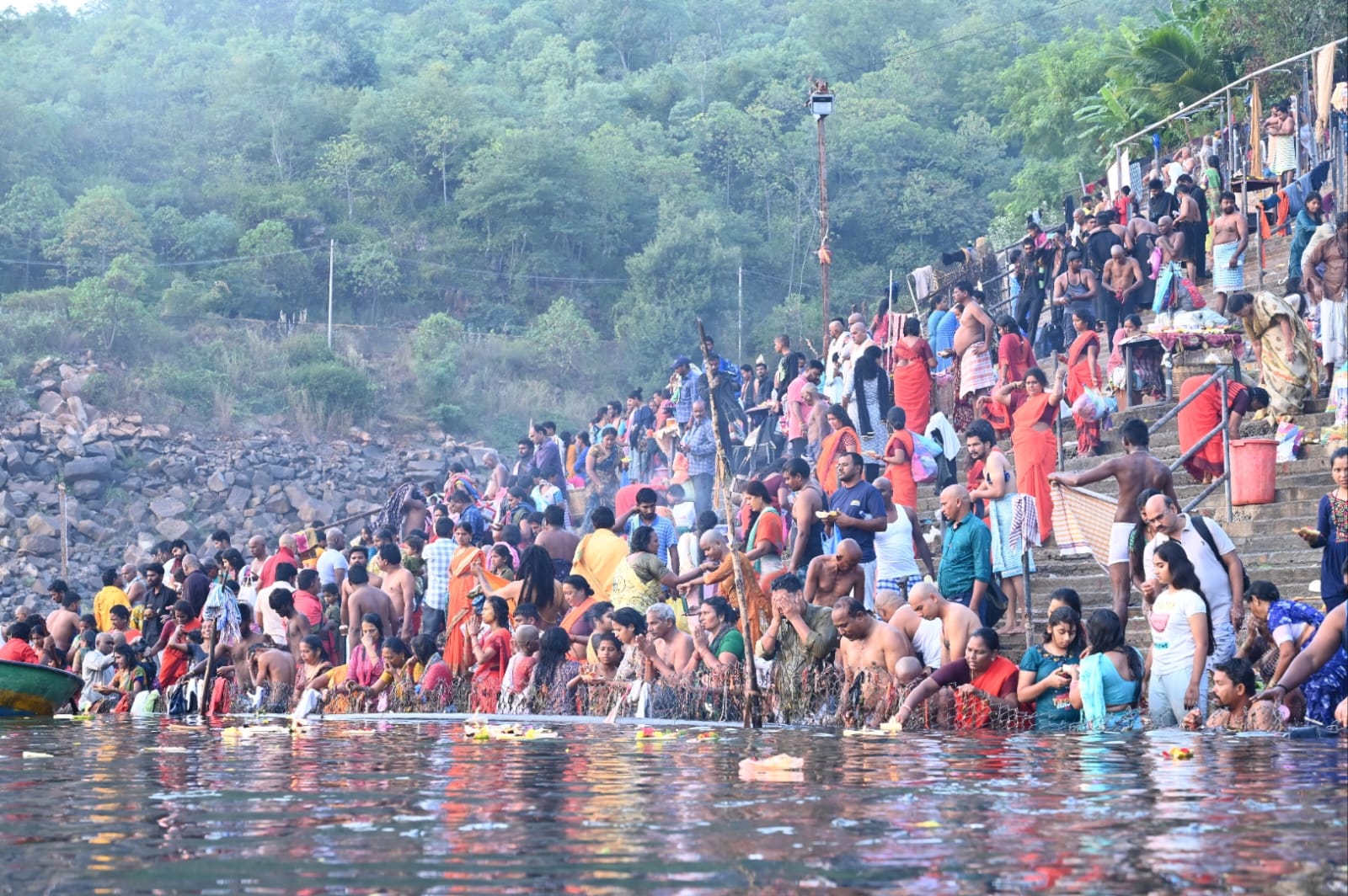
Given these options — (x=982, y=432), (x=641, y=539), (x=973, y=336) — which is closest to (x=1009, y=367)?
(x=973, y=336)

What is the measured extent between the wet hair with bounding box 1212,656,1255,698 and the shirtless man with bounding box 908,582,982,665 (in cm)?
157

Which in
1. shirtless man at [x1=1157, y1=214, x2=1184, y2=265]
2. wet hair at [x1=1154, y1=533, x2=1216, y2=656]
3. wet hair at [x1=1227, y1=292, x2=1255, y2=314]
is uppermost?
shirtless man at [x1=1157, y1=214, x2=1184, y2=265]

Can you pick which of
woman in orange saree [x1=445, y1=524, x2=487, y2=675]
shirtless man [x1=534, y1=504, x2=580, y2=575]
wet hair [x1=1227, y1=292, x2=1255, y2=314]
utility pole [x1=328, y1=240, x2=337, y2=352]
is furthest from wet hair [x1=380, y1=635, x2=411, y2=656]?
utility pole [x1=328, y1=240, x2=337, y2=352]

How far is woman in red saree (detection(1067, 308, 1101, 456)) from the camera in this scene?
16.3 metres

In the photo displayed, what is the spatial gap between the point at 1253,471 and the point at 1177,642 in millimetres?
3727

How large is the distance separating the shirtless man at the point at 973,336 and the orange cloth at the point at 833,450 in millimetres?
1886

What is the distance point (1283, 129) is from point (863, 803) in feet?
→ 56.7

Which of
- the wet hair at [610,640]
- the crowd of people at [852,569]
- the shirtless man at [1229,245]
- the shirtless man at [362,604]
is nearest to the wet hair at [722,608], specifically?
the crowd of people at [852,569]

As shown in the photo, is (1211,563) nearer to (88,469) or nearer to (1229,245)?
(1229,245)

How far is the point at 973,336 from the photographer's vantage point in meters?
17.6

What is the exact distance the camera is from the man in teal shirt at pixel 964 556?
1234 centimetres

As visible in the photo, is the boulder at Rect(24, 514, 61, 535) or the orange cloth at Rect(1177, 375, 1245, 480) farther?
the boulder at Rect(24, 514, 61, 535)

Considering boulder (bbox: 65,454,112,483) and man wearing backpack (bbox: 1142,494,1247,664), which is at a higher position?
boulder (bbox: 65,454,112,483)

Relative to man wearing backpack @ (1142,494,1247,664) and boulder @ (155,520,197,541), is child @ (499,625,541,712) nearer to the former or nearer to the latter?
man wearing backpack @ (1142,494,1247,664)
